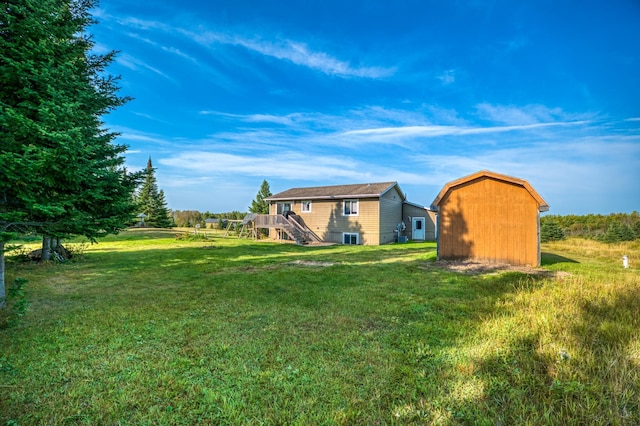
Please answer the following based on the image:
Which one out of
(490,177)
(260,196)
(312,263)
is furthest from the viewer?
(260,196)

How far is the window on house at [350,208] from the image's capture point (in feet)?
70.3

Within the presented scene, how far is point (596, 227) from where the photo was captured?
30.1 metres

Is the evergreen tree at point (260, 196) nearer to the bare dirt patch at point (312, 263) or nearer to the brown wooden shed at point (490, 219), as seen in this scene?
the bare dirt patch at point (312, 263)

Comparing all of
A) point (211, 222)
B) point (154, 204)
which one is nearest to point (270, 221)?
point (211, 222)

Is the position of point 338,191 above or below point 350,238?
above

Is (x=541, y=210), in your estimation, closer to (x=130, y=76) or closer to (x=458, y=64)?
(x=458, y=64)

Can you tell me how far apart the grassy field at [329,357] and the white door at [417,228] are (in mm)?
16986

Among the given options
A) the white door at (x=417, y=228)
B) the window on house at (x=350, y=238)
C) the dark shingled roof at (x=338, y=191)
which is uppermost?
the dark shingled roof at (x=338, y=191)

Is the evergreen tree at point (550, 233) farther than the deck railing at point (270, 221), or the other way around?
the evergreen tree at point (550, 233)

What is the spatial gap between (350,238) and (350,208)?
8.02 feet

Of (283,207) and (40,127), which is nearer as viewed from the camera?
(40,127)

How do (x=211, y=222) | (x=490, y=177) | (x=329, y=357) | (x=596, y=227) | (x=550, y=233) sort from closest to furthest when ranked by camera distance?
(x=329, y=357), (x=490, y=177), (x=550, y=233), (x=596, y=227), (x=211, y=222)

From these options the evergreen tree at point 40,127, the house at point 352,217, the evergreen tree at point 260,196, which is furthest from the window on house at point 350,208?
the evergreen tree at point 260,196

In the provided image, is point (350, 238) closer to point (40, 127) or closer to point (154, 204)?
point (40, 127)
